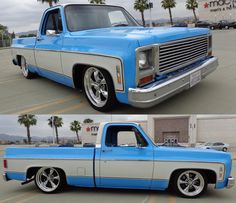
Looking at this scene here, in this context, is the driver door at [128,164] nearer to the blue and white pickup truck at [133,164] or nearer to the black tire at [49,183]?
the blue and white pickup truck at [133,164]

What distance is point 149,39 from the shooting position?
5.44m

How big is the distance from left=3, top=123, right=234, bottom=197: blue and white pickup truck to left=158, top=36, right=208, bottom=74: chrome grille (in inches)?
50.1

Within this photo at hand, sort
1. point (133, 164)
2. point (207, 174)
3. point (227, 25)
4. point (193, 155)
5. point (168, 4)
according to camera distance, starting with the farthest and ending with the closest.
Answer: point (168, 4) < point (227, 25) < point (207, 174) < point (133, 164) < point (193, 155)

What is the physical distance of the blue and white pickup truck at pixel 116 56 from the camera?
17.5 feet

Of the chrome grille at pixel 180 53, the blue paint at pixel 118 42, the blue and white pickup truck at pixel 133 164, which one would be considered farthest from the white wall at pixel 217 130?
the blue and white pickup truck at pixel 133 164

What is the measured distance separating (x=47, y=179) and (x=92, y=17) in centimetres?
371

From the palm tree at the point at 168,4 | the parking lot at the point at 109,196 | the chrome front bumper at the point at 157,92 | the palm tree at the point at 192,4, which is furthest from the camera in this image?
the palm tree at the point at 192,4

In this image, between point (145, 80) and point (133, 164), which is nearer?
point (145, 80)

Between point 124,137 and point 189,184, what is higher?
point 124,137

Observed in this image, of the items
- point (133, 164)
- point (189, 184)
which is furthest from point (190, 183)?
point (133, 164)

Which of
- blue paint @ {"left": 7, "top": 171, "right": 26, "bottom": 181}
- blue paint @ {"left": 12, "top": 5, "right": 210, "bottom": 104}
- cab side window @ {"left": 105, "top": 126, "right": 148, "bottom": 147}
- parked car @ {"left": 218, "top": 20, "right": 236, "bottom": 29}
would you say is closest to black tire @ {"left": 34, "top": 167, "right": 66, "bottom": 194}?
blue paint @ {"left": 7, "top": 171, "right": 26, "bottom": 181}

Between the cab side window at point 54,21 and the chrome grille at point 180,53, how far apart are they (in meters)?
2.72

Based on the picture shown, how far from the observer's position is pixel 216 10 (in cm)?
7825

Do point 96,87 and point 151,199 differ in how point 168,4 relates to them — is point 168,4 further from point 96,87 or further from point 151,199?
point 151,199
